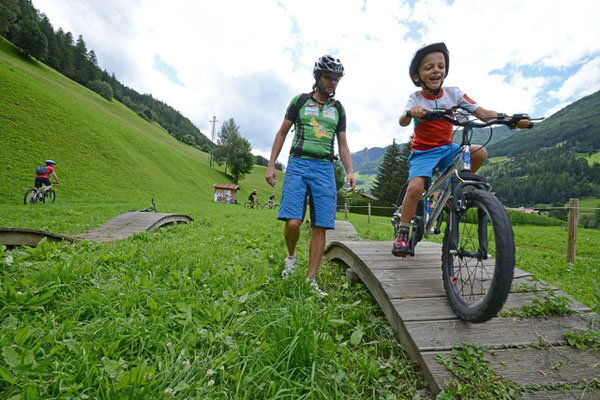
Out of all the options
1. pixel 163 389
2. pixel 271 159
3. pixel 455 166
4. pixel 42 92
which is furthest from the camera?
pixel 42 92

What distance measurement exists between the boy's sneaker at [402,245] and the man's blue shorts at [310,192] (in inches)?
30.7

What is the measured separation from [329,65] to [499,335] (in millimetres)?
3114

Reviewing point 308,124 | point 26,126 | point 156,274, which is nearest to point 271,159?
point 308,124

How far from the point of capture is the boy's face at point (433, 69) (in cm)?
298

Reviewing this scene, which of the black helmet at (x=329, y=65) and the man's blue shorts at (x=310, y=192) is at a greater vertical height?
the black helmet at (x=329, y=65)

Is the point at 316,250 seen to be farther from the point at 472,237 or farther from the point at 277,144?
the point at 472,237

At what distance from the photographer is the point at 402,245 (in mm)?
3205

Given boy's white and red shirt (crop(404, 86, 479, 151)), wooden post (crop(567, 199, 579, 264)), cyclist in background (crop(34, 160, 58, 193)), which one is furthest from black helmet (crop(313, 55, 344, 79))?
cyclist in background (crop(34, 160, 58, 193))

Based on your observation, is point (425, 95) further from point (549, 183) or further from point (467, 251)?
point (549, 183)

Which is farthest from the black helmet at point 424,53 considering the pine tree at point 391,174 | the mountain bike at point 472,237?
the pine tree at point 391,174

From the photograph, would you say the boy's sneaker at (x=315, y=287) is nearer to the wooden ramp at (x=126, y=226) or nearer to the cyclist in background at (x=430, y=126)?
the cyclist in background at (x=430, y=126)

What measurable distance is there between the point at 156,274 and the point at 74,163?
32.3 m

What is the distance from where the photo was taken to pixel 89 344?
5.46ft

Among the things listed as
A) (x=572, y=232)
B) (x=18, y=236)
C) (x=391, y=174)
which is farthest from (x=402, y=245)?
(x=391, y=174)
